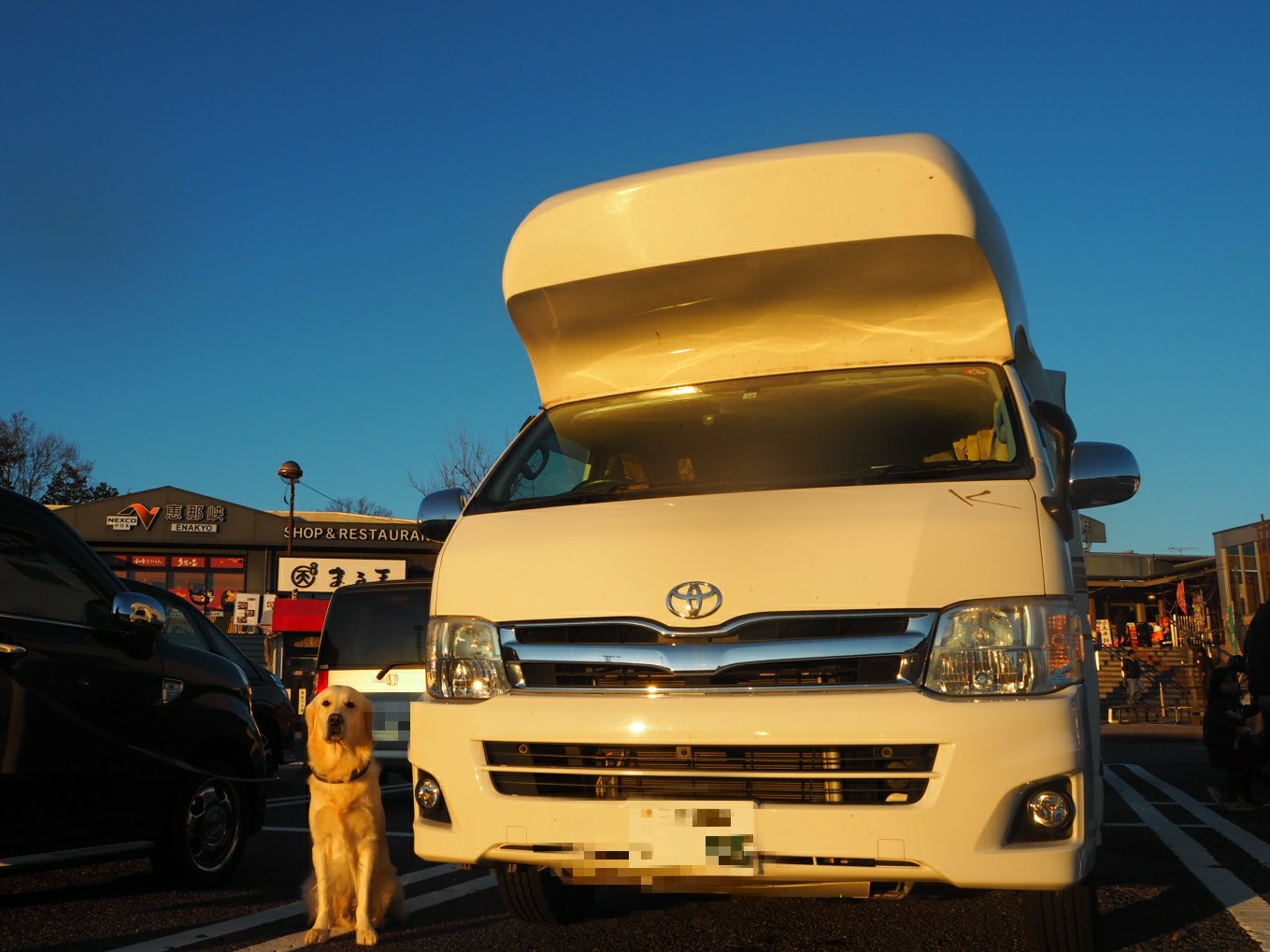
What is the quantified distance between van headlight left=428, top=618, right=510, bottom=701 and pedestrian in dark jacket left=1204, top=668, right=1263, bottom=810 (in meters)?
7.44

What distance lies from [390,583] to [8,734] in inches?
231

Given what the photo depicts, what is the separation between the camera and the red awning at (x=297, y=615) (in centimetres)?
2994

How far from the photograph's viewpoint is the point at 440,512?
5195 millimetres

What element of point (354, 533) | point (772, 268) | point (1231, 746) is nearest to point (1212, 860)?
point (1231, 746)

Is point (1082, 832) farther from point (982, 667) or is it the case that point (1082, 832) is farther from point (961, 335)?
point (961, 335)

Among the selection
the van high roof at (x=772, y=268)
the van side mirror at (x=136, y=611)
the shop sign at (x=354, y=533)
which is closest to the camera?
the van high roof at (x=772, y=268)

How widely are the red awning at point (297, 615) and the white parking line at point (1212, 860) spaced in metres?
22.0

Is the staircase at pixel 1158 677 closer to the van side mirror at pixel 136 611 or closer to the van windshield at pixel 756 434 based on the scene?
the van windshield at pixel 756 434

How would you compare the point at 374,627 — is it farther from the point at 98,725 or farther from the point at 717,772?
the point at 717,772

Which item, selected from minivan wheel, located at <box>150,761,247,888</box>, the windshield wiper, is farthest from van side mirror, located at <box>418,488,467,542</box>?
minivan wheel, located at <box>150,761,247,888</box>

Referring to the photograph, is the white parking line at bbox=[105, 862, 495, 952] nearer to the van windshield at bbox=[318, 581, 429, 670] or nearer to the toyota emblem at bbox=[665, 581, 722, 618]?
the toyota emblem at bbox=[665, 581, 722, 618]

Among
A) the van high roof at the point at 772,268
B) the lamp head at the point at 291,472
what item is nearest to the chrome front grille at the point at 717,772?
the van high roof at the point at 772,268

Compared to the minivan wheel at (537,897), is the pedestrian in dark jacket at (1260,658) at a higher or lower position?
higher

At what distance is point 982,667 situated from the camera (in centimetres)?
356
